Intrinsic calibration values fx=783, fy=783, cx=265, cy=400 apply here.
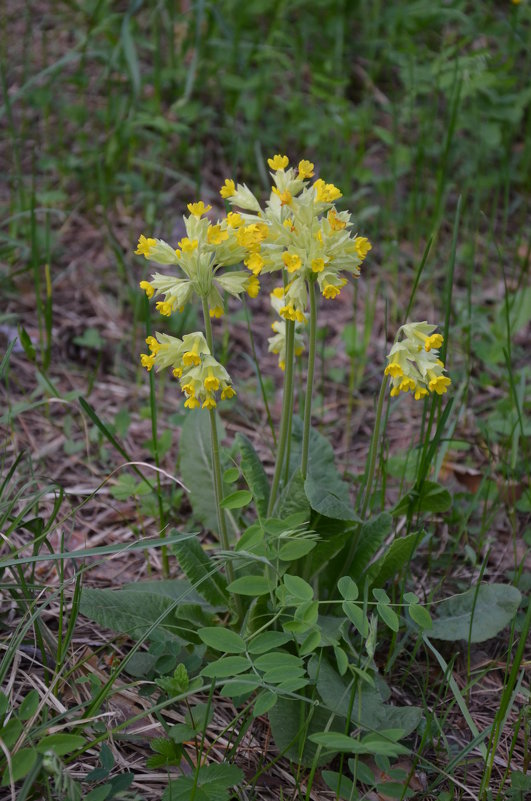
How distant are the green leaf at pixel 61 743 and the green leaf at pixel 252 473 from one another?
86 centimetres

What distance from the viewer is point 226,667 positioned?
1737 mm

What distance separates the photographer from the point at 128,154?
432cm

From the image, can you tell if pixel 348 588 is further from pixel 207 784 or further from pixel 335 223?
pixel 335 223

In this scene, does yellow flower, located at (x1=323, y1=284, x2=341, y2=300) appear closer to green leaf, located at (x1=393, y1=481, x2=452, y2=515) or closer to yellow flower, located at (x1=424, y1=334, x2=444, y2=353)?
yellow flower, located at (x1=424, y1=334, x2=444, y2=353)

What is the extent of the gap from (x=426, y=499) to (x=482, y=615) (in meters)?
0.36

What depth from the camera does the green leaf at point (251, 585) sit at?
75.1 inches

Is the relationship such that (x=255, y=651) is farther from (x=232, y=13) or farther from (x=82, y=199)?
(x=232, y=13)

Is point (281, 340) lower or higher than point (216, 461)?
higher

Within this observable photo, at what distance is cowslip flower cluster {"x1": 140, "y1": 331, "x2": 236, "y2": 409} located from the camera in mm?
1889

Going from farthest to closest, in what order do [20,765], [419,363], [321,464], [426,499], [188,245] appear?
[321,464], [426,499], [419,363], [188,245], [20,765]

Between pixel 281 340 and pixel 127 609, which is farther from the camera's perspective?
pixel 281 340

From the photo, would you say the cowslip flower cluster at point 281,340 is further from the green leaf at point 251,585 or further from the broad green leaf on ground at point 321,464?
the green leaf at point 251,585

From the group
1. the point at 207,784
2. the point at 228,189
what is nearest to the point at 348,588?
the point at 207,784

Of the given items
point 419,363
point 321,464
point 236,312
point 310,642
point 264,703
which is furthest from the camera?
point 236,312
